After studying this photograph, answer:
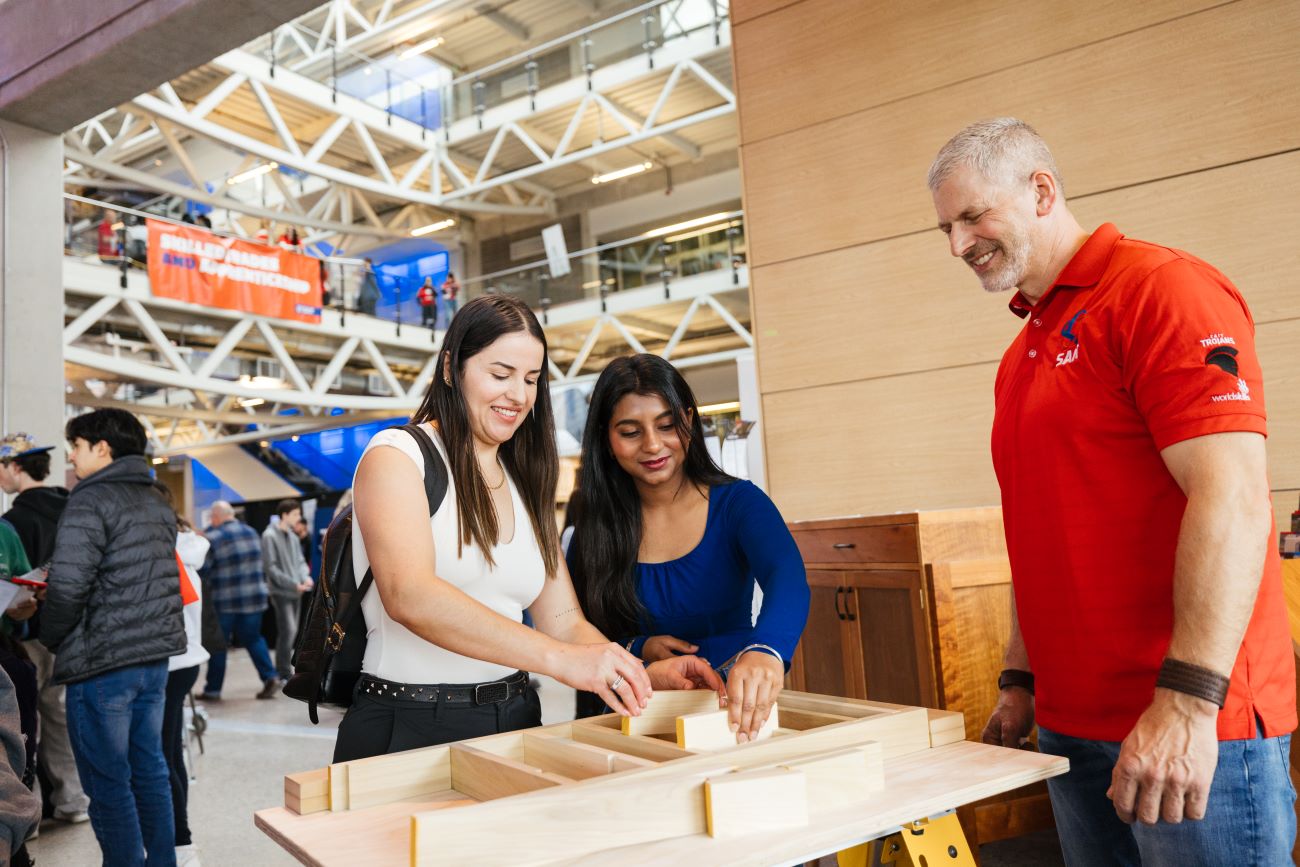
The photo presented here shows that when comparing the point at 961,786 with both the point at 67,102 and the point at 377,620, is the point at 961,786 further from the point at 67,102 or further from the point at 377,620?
the point at 67,102

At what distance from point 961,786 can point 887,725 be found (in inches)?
7.5

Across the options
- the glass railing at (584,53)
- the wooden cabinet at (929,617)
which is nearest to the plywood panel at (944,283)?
the wooden cabinet at (929,617)

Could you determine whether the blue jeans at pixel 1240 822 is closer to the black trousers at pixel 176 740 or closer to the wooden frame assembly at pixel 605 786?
the wooden frame assembly at pixel 605 786

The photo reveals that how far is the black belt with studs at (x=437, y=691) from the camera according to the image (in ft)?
5.29

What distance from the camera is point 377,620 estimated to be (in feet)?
5.37

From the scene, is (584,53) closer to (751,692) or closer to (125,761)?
(125,761)

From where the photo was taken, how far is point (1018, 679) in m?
1.67

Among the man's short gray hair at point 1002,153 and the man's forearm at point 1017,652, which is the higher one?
the man's short gray hair at point 1002,153

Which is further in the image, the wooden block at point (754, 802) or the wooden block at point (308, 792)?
the wooden block at point (308, 792)

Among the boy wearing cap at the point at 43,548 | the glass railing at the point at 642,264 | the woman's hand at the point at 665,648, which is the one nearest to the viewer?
the woman's hand at the point at 665,648

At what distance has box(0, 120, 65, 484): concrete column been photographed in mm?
4945

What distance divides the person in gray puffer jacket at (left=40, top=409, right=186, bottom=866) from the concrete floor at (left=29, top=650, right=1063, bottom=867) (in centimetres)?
88

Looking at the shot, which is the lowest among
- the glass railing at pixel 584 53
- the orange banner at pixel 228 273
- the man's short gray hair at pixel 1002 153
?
the man's short gray hair at pixel 1002 153

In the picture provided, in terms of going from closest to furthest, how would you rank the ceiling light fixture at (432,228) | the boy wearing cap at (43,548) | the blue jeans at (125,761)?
the blue jeans at (125,761) < the boy wearing cap at (43,548) < the ceiling light fixture at (432,228)
